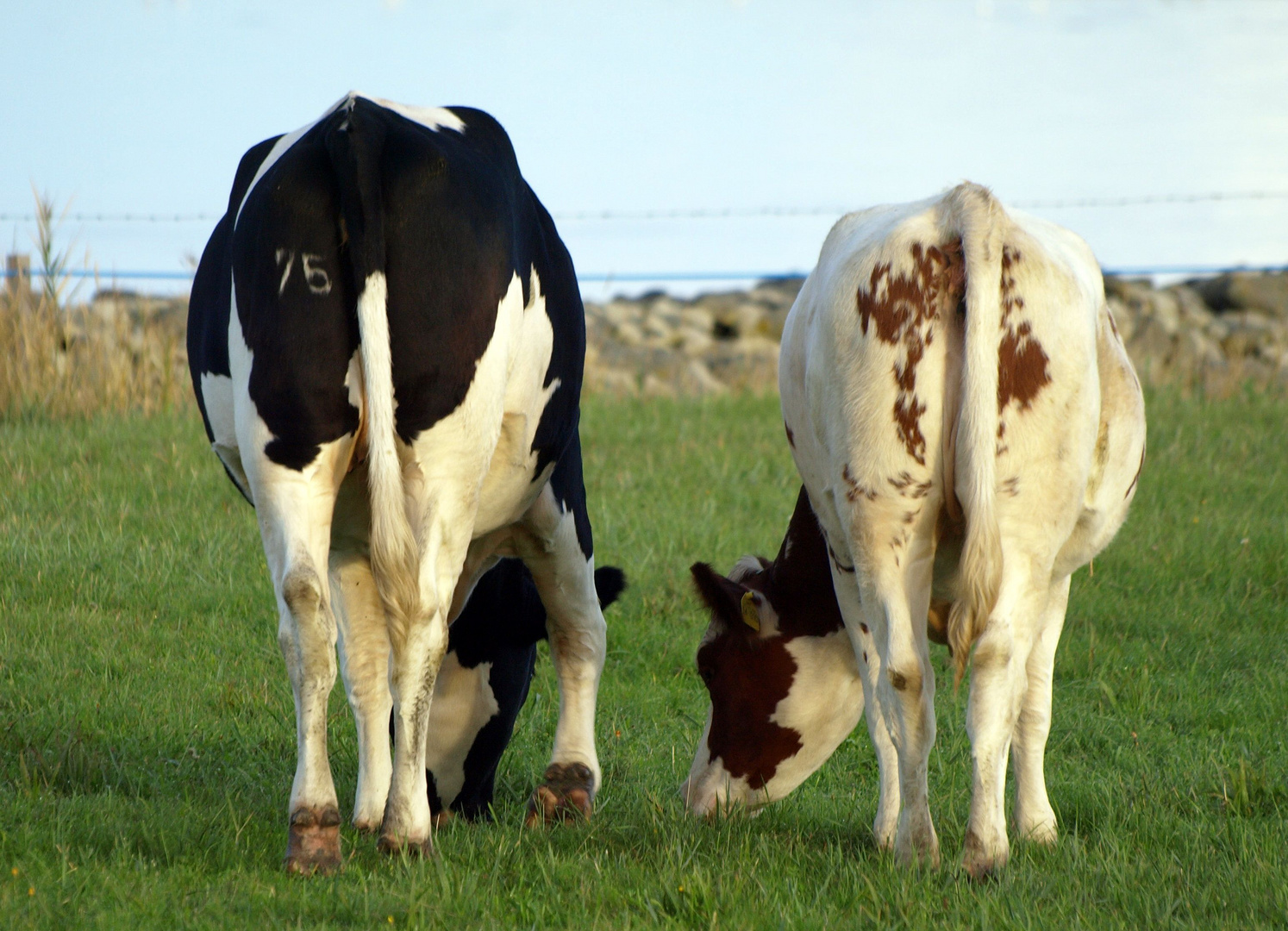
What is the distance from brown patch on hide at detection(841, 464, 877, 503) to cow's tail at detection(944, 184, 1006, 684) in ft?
0.75

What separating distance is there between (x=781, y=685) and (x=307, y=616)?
1940 millimetres

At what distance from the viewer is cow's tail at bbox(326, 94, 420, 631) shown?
3244 mm

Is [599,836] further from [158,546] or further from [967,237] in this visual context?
[158,546]

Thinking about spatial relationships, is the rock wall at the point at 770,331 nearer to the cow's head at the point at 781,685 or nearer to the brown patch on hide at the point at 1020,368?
the cow's head at the point at 781,685

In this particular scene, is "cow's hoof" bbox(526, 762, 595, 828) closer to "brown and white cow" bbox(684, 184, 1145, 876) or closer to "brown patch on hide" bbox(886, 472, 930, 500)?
"brown and white cow" bbox(684, 184, 1145, 876)

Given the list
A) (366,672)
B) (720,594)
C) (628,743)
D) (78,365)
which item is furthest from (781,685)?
(78,365)

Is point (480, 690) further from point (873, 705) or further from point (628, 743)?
point (873, 705)

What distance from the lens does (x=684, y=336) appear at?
79.8 ft

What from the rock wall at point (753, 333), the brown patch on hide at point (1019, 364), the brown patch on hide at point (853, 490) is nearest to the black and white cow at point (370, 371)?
the brown patch on hide at point (853, 490)

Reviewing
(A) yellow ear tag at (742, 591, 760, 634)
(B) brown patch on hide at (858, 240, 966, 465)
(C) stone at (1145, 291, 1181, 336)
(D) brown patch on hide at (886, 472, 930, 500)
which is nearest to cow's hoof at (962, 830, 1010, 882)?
(D) brown patch on hide at (886, 472, 930, 500)

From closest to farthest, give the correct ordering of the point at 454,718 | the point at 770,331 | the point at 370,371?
the point at 370,371, the point at 454,718, the point at 770,331

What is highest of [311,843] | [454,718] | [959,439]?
[959,439]

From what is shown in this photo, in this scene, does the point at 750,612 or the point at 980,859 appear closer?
the point at 980,859

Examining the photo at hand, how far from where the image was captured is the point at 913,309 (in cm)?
348
